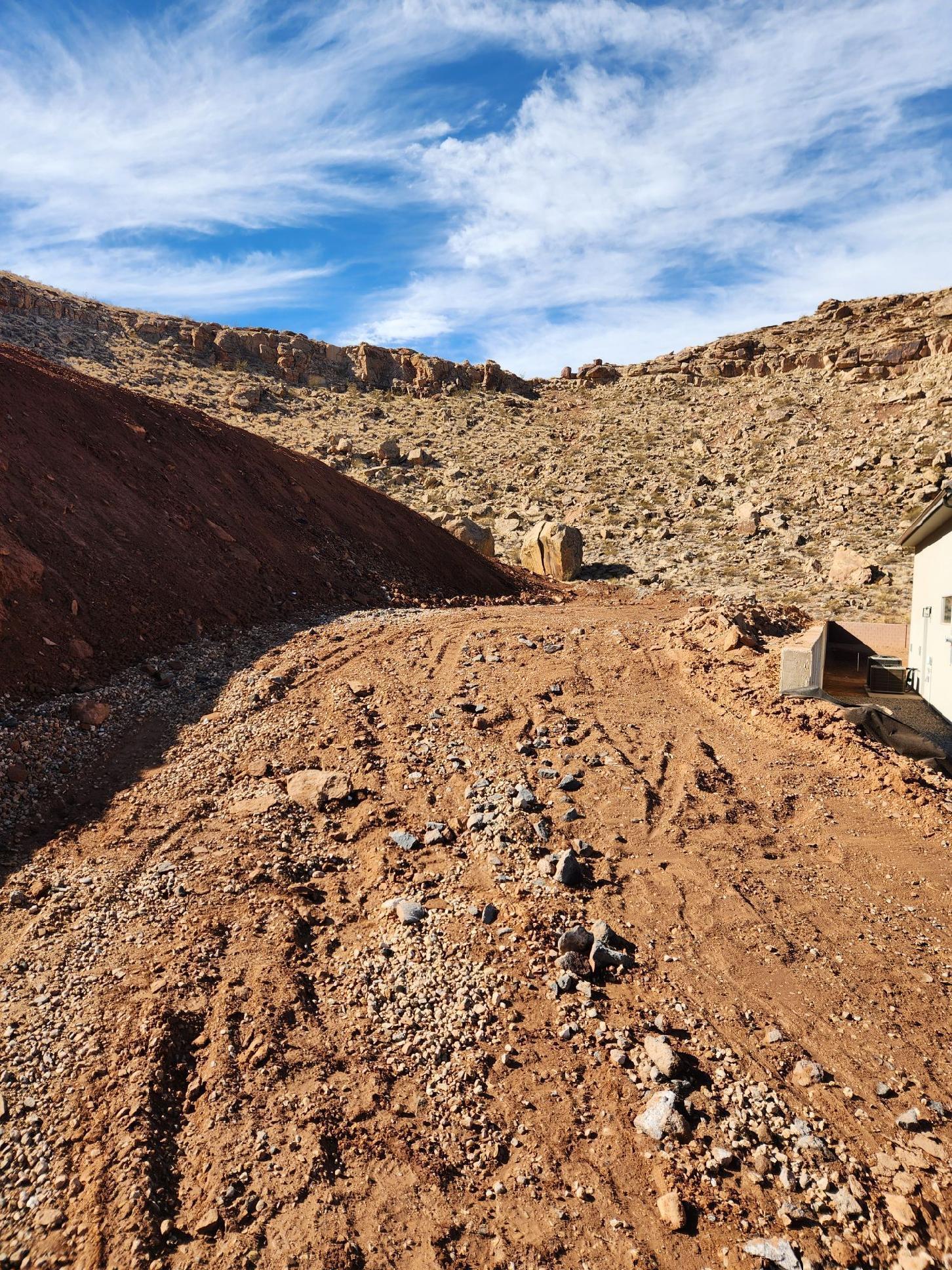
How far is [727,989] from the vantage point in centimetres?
443

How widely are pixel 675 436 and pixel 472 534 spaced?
60.8 feet

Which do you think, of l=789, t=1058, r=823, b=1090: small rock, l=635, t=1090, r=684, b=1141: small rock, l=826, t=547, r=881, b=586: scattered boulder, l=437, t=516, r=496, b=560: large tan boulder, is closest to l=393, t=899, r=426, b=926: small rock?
l=635, t=1090, r=684, b=1141: small rock

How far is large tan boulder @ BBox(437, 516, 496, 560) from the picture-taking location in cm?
2323

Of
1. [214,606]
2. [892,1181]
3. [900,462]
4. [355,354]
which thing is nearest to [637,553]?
[900,462]

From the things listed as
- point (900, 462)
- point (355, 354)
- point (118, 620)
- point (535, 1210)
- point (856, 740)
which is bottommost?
point (535, 1210)

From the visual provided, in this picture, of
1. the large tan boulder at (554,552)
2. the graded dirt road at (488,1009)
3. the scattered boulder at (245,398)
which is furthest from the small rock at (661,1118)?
the scattered boulder at (245,398)

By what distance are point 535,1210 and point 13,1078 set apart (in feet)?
9.70

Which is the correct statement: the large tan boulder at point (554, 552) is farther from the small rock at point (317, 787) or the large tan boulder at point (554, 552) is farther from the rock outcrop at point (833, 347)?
the rock outcrop at point (833, 347)

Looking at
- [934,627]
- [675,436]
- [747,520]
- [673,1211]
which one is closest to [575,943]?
[673,1211]

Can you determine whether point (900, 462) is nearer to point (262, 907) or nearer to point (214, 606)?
point (214, 606)

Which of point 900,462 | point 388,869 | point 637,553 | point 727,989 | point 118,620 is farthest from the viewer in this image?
point 900,462

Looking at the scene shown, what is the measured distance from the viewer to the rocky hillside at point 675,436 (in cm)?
2411

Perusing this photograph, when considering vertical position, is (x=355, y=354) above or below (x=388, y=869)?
above

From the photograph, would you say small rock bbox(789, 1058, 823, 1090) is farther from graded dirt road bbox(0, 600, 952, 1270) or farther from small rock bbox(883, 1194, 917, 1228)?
small rock bbox(883, 1194, 917, 1228)
